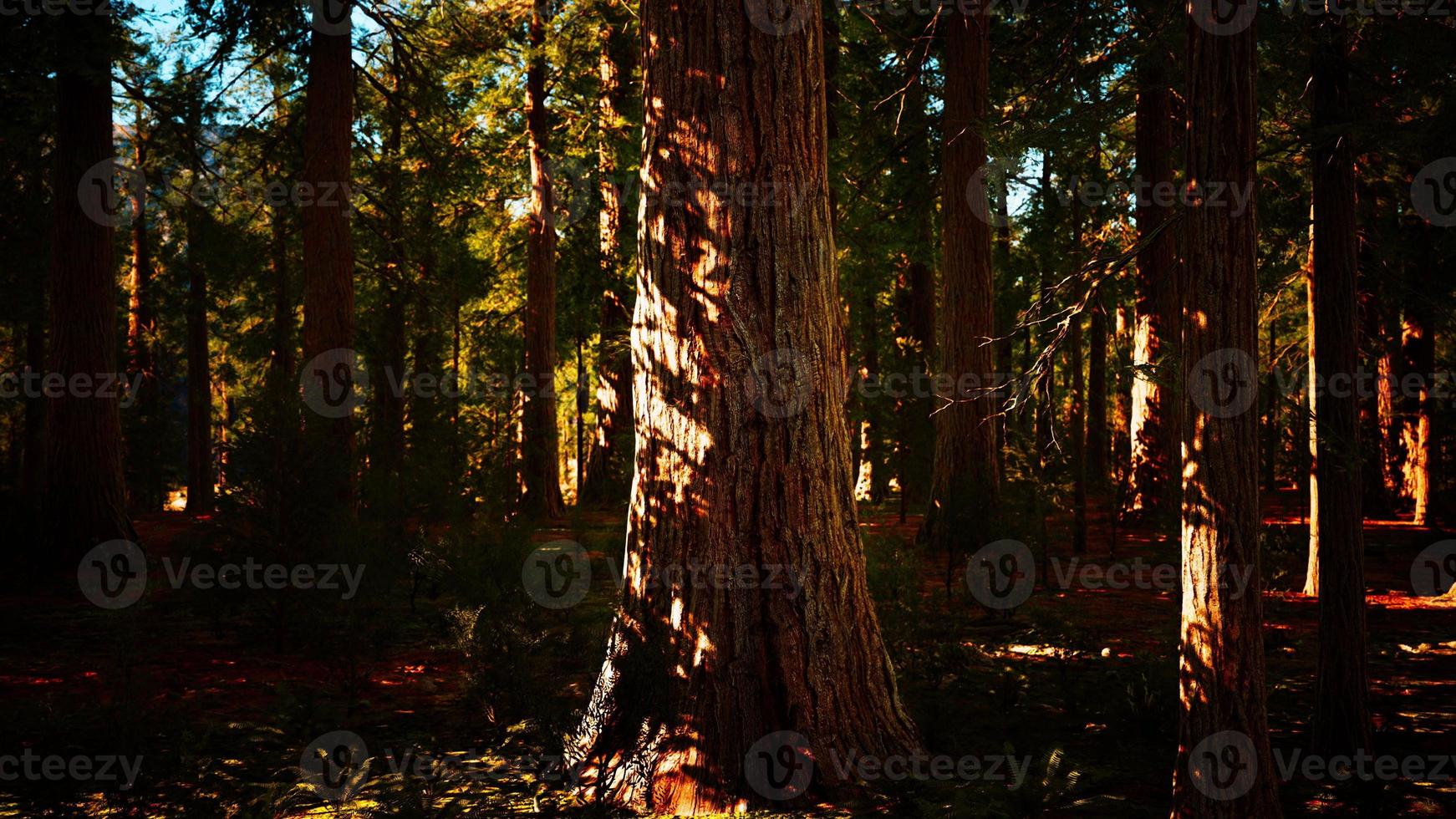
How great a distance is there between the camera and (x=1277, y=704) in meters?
6.42

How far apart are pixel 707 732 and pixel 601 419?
14.6 metres

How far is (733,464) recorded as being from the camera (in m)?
4.70

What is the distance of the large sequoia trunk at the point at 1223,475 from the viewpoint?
4242mm

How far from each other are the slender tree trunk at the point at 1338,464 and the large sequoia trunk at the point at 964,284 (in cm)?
629

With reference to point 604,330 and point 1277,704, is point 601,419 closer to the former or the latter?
point 604,330

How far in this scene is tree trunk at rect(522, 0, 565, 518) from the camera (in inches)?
649

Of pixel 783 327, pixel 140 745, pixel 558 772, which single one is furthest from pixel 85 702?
pixel 783 327

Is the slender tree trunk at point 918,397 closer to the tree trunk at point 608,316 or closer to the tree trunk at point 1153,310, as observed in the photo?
the tree trunk at point 1153,310

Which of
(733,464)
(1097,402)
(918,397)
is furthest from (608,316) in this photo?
(733,464)

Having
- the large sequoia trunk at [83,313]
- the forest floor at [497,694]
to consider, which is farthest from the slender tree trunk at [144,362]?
the forest floor at [497,694]

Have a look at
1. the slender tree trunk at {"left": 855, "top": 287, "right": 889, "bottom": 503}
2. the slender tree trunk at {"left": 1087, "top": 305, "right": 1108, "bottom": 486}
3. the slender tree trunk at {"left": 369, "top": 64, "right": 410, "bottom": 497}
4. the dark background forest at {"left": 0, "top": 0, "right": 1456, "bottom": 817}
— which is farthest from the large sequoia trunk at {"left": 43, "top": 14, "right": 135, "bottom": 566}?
the slender tree trunk at {"left": 1087, "top": 305, "right": 1108, "bottom": 486}

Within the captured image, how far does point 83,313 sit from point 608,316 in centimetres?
1002

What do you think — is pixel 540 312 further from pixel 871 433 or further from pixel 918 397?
pixel 871 433

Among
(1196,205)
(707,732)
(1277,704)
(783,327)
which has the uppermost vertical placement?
(1196,205)
